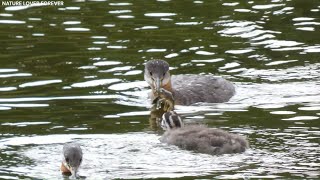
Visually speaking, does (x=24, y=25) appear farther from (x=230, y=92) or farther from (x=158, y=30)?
(x=230, y=92)

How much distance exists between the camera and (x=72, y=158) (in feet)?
49.7

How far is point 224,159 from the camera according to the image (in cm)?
1603

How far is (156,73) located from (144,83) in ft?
3.48

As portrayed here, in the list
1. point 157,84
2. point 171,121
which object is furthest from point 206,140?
point 157,84

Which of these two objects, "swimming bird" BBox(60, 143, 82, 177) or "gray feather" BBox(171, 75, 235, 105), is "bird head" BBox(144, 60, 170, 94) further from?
"swimming bird" BBox(60, 143, 82, 177)

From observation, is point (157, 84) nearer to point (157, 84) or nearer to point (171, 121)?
point (157, 84)

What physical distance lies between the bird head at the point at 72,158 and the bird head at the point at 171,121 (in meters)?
2.47

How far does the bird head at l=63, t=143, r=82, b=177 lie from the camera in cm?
1515

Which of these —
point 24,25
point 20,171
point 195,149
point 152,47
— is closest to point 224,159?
point 195,149

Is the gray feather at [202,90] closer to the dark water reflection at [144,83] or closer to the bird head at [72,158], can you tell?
the dark water reflection at [144,83]

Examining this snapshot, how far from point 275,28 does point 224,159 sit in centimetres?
853

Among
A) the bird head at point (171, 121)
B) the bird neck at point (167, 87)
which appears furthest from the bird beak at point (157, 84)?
the bird head at point (171, 121)

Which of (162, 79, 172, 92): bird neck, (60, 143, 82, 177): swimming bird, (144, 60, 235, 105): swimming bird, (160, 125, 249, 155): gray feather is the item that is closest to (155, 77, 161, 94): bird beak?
(144, 60, 235, 105): swimming bird

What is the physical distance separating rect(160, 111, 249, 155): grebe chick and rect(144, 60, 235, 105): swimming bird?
9.83ft
